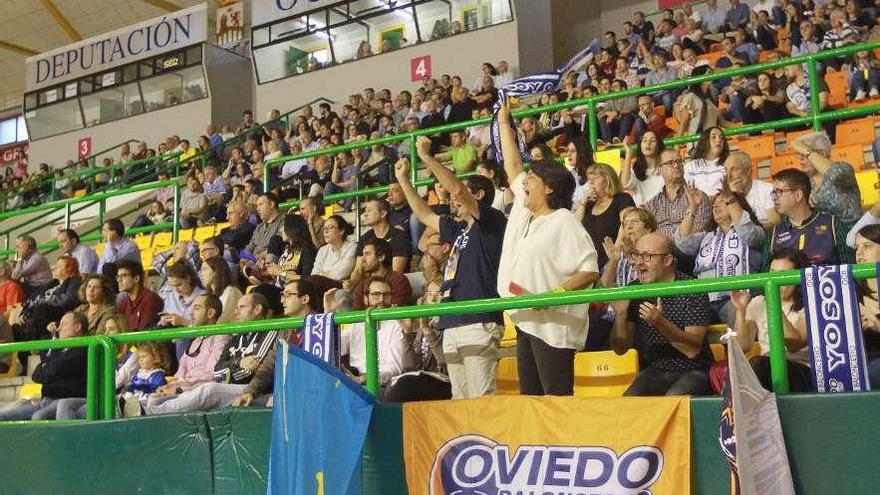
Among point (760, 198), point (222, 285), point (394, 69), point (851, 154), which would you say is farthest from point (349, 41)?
point (760, 198)

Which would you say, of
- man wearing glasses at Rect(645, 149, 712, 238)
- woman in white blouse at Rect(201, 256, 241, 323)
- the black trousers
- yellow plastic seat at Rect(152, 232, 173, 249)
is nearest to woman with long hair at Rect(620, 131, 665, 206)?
man wearing glasses at Rect(645, 149, 712, 238)

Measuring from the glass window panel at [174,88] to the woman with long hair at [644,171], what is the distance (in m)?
15.9

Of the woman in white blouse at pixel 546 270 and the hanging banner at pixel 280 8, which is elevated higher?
the hanging banner at pixel 280 8

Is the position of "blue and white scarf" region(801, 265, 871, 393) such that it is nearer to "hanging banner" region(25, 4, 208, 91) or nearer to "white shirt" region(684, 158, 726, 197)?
"white shirt" region(684, 158, 726, 197)

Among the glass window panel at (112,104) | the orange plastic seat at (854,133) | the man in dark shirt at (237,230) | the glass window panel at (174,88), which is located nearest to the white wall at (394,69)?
the glass window panel at (174,88)

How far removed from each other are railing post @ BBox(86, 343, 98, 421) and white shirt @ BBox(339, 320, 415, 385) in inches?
52.4

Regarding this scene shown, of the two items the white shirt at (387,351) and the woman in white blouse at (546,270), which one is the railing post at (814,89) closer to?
the woman in white blouse at (546,270)

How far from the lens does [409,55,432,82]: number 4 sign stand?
18672 millimetres

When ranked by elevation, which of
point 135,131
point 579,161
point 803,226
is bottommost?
point 803,226

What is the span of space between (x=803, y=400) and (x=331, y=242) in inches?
205

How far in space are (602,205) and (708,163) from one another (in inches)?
52.9

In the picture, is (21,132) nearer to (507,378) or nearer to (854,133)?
(854,133)

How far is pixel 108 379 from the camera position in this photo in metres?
5.05

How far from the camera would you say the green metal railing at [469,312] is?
325cm
